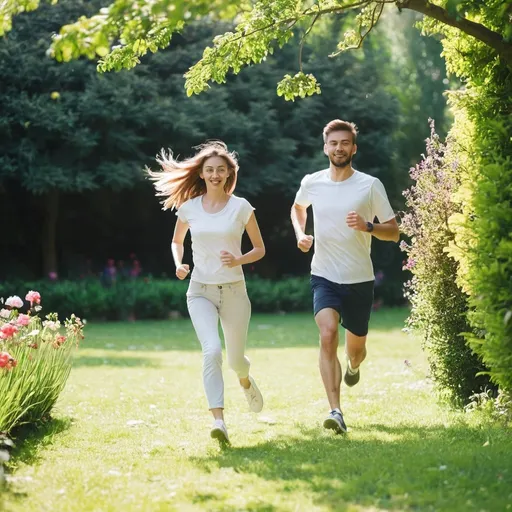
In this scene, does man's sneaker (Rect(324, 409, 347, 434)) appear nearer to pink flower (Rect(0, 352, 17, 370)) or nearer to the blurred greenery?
pink flower (Rect(0, 352, 17, 370))

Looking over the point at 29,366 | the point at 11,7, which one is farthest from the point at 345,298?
the point at 11,7

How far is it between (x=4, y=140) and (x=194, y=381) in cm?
1291

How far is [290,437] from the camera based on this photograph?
7.54 meters

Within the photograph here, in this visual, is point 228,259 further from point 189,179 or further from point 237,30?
point 237,30

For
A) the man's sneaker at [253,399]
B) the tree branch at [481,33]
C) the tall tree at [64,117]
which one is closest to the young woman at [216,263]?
the man's sneaker at [253,399]

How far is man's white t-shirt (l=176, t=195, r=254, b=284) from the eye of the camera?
7477 millimetres

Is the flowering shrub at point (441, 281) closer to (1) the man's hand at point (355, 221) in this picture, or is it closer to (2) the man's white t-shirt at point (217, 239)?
(1) the man's hand at point (355, 221)

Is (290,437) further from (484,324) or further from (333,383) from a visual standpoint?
(484,324)

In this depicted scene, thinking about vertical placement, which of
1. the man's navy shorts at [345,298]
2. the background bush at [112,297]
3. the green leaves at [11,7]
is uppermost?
the green leaves at [11,7]

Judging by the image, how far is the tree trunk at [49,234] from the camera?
2552 centimetres

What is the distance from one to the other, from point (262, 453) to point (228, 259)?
57.6 inches

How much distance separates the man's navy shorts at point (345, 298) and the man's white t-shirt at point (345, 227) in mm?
53

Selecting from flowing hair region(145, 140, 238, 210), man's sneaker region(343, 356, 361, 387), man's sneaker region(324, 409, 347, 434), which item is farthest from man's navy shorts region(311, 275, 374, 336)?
flowing hair region(145, 140, 238, 210)

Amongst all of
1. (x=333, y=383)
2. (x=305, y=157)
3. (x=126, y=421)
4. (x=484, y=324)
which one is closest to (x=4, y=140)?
(x=305, y=157)
